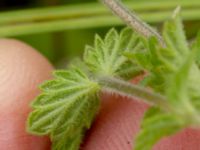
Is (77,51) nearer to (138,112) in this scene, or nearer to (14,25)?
(14,25)

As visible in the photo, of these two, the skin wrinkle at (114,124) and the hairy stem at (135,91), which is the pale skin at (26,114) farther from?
the hairy stem at (135,91)

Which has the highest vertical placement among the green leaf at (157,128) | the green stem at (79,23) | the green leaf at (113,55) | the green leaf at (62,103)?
the green stem at (79,23)

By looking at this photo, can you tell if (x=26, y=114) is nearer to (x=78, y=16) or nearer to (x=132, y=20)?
(x=132, y=20)

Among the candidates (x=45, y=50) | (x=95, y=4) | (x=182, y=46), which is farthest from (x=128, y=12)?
(x=45, y=50)

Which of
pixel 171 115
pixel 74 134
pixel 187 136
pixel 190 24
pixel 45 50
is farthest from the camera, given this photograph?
pixel 45 50

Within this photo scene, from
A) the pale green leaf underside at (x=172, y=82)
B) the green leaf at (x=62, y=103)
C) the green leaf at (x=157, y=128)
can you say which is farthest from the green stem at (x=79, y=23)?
the green leaf at (x=157, y=128)

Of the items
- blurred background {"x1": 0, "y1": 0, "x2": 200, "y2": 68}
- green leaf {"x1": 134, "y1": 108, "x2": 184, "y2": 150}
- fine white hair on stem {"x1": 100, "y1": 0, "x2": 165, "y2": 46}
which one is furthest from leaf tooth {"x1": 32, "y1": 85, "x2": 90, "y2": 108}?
blurred background {"x1": 0, "y1": 0, "x2": 200, "y2": 68}
